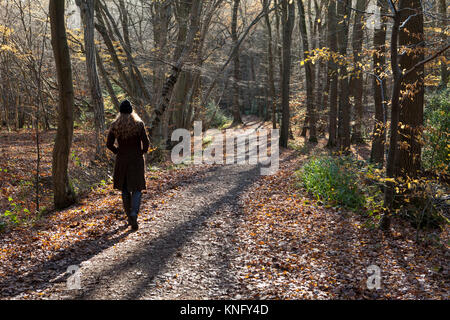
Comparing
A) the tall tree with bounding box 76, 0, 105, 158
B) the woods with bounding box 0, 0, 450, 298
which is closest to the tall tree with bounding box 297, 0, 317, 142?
the woods with bounding box 0, 0, 450, 298

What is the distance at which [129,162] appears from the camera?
18.1 ft

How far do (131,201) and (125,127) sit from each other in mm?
1291

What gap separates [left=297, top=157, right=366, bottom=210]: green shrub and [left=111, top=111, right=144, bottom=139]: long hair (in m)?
4.55

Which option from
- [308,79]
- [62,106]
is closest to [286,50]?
[308,79]

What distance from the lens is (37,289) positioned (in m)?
3.80

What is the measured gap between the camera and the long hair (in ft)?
17.8

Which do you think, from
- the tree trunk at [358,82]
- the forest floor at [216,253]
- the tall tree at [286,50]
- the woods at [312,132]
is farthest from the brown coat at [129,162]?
the tall tree at [286,50]

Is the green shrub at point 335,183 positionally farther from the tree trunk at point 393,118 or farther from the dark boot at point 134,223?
the dark boot at point 134,223

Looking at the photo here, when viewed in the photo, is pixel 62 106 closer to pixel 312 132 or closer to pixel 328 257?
pixel 328 257

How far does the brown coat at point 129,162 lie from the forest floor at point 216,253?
0.89 metres

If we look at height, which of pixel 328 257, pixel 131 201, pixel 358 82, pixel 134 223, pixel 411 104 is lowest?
pixel 328 257

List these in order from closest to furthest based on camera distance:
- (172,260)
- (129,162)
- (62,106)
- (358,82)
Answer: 1. (172,260)
2. (129,162)
3. (62,106)
4. (358,82)

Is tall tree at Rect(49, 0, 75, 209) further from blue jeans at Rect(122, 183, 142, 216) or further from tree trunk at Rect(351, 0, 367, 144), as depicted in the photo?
tree trunk at Rect(351, 0, 367, 144)
